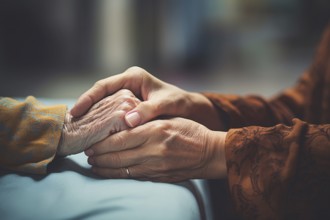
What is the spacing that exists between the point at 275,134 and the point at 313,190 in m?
0.11

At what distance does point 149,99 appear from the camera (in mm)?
755

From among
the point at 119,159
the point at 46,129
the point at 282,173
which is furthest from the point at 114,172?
the point at 282,173

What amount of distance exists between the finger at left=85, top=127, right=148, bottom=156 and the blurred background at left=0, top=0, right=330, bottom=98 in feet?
6.50

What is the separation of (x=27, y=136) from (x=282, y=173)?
1.48 feet

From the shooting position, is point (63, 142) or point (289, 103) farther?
point (289, 103)

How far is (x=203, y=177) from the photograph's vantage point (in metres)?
0.68

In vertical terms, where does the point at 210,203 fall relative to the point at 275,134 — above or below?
below

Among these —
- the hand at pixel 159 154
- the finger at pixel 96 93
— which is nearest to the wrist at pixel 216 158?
the hand at pixel 159 154

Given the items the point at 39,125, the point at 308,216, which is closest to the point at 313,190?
the point at 308,216

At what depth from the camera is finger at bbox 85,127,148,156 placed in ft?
2.15

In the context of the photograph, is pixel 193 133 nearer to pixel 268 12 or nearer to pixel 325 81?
pixel 325 81

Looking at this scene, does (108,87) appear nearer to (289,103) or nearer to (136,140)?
(136,140)

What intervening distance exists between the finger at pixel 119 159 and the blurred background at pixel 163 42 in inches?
78.4

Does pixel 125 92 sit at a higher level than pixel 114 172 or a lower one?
higher
